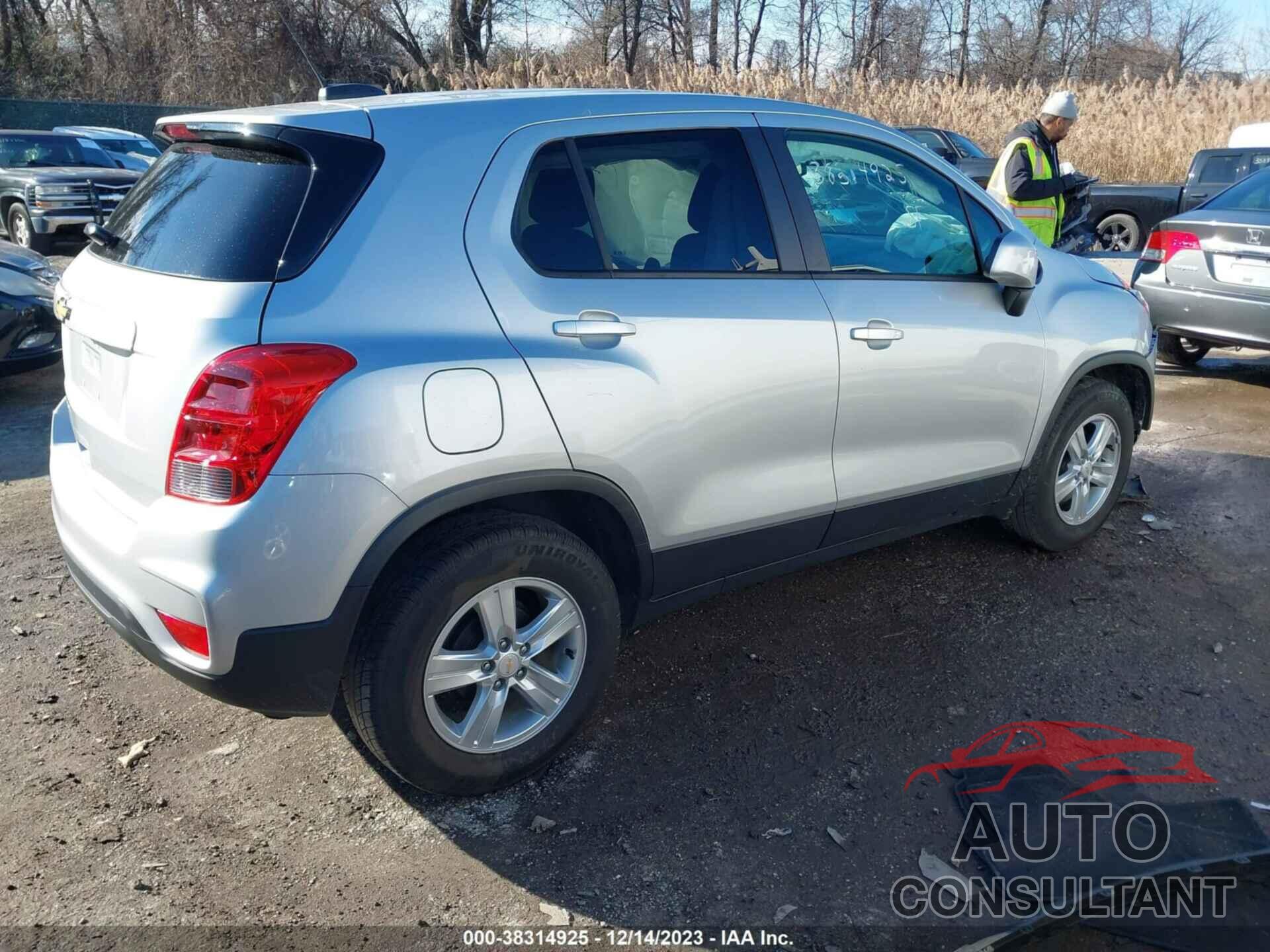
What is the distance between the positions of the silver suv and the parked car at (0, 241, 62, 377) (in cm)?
414

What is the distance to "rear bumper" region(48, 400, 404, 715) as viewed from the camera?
8.07 feet

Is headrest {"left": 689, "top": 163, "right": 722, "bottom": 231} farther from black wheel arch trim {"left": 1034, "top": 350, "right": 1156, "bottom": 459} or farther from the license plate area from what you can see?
the license plate area

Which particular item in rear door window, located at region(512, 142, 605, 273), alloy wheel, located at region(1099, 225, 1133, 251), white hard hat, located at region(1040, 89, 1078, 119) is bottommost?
alloy wheel, located at region(1099, 225, 1133, 251)

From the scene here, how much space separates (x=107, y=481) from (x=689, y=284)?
1718mm

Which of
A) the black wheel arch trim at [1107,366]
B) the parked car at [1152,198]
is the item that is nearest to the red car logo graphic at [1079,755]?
the black wheel arch trim at [1107,366]

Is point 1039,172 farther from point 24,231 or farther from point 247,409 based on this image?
point 24,231

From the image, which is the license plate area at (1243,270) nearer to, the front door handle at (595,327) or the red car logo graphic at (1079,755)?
the red car logo graphic at (1079,755)

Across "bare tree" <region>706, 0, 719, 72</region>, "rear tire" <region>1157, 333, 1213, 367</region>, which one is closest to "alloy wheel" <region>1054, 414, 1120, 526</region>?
"rear tire" <region>1157, 333, 1213, 367</region>

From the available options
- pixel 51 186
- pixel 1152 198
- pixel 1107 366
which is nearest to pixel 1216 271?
pixel 1107 366

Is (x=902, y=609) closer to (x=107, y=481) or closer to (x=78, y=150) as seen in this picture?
(x=107, y=481)

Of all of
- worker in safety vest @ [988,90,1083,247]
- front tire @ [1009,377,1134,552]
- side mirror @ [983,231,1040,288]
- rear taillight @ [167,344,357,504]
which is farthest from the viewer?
worker in safety vest @ [988,90,1083,247]

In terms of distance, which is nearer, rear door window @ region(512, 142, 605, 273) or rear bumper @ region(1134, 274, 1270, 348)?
rear door window @ region(512, 142, 605, 273)

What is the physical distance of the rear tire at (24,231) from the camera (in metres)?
13.8

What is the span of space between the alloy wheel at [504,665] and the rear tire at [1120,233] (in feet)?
A: 46.1
